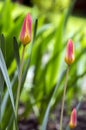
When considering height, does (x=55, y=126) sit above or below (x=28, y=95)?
below

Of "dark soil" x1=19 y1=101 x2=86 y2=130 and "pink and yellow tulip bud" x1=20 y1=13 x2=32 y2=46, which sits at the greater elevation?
"pink and yellow tulip bud" x1=20 y1=13 x2=32 y2=46

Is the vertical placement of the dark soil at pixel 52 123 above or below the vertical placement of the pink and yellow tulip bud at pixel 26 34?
below

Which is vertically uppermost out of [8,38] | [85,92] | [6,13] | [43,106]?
[8,38]

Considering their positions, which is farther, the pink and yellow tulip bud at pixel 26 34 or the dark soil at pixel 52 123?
the dark soil at pixel 52 123

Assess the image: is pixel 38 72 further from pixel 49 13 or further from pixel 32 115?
pixel 49 13

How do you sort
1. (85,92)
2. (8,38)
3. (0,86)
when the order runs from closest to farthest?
(0,86), (8,38), (85,92)

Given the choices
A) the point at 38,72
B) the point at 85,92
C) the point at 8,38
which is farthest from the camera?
the point at 85,92

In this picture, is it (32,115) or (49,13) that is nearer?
(32,115)

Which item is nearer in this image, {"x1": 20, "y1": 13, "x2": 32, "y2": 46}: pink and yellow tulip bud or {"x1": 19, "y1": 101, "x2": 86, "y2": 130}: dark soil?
{"x1": 20, "y1": 13, "x2": 32, "y2": 46}: pink and yellow tulip bud

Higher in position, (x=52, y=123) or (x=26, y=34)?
(x=26, y=34)

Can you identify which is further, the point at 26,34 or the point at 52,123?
the point at 52,123

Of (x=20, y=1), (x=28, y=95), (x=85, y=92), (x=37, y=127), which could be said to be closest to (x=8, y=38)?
(x=28, y=95)
